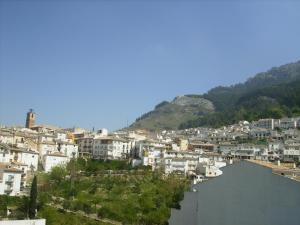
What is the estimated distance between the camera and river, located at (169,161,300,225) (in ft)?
57.4

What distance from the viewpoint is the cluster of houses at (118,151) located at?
48469 millimetres

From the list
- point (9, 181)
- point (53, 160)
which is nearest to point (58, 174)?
point (53, 160)

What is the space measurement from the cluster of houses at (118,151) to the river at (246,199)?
2431 cm

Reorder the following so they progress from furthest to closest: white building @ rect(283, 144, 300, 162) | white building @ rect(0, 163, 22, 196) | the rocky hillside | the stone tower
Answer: the rocky hillside → the stone tower → white building @ rect(283, 144, 300, 162) → white building @ rect(0, 163, 22, 196)

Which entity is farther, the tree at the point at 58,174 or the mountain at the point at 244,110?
the mountain at the point at 244,110

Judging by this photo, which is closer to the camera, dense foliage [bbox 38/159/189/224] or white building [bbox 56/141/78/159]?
dense foliage [bbox 38/159/189/224]

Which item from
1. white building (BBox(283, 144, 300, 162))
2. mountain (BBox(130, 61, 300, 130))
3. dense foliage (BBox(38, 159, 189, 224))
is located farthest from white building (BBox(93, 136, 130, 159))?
mountain (BBox(130, 61, 300, 130))

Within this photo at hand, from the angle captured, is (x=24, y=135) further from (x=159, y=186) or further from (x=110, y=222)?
(x=110, y=222)

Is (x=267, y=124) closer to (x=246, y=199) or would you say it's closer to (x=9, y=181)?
(x=9, y=181)

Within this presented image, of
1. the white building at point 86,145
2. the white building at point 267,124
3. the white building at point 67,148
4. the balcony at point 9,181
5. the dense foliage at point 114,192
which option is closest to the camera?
the dense foliage at point 114,192

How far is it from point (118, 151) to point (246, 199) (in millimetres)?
45509

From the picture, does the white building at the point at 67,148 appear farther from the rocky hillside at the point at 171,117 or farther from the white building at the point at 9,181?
the rocky hillside at the point at 171,117

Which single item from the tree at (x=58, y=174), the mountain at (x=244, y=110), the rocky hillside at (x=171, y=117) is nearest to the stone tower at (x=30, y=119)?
the tree at (x=58, y=174)

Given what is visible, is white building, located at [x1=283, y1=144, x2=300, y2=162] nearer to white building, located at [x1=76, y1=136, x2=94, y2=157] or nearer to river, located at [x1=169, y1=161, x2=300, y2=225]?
white building, located at [x1=76, y1=136, x2=94, y2=157]
